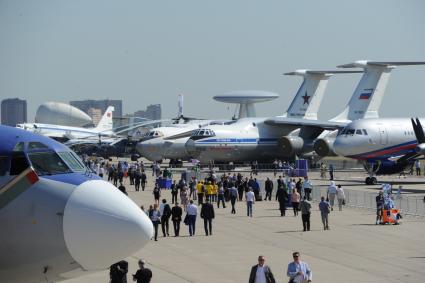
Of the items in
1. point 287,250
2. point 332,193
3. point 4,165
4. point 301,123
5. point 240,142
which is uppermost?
point 301,123

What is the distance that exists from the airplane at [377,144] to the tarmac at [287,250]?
53.2 ft

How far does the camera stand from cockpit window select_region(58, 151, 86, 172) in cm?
1139

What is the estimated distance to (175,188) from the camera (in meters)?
37.2

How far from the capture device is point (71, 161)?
11.5 meters

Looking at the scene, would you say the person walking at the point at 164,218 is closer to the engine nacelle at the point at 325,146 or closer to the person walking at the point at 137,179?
the person walking at the point at 137,179

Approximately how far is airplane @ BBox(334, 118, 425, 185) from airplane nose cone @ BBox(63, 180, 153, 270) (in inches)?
1494

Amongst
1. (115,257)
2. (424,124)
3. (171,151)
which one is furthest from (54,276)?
(171,151)

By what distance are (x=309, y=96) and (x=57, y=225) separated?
66.3 meters

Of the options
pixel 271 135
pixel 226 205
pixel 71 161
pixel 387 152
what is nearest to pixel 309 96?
pixel 271 135

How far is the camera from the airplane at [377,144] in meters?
47.8

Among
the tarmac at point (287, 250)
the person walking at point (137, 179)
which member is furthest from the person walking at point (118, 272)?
the person walking at point (137, 179)

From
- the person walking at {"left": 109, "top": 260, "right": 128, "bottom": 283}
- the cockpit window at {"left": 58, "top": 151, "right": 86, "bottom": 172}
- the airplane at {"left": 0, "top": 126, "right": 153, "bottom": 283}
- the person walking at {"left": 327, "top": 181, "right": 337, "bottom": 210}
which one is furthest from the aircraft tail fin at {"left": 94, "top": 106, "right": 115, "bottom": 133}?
the airplane at {"left": 0, "top": 126, "right": 153, "bottom": 283}

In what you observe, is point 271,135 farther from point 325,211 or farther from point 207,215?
point 207,215

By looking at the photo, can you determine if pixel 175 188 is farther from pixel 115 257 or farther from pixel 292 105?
pixel 292 105
